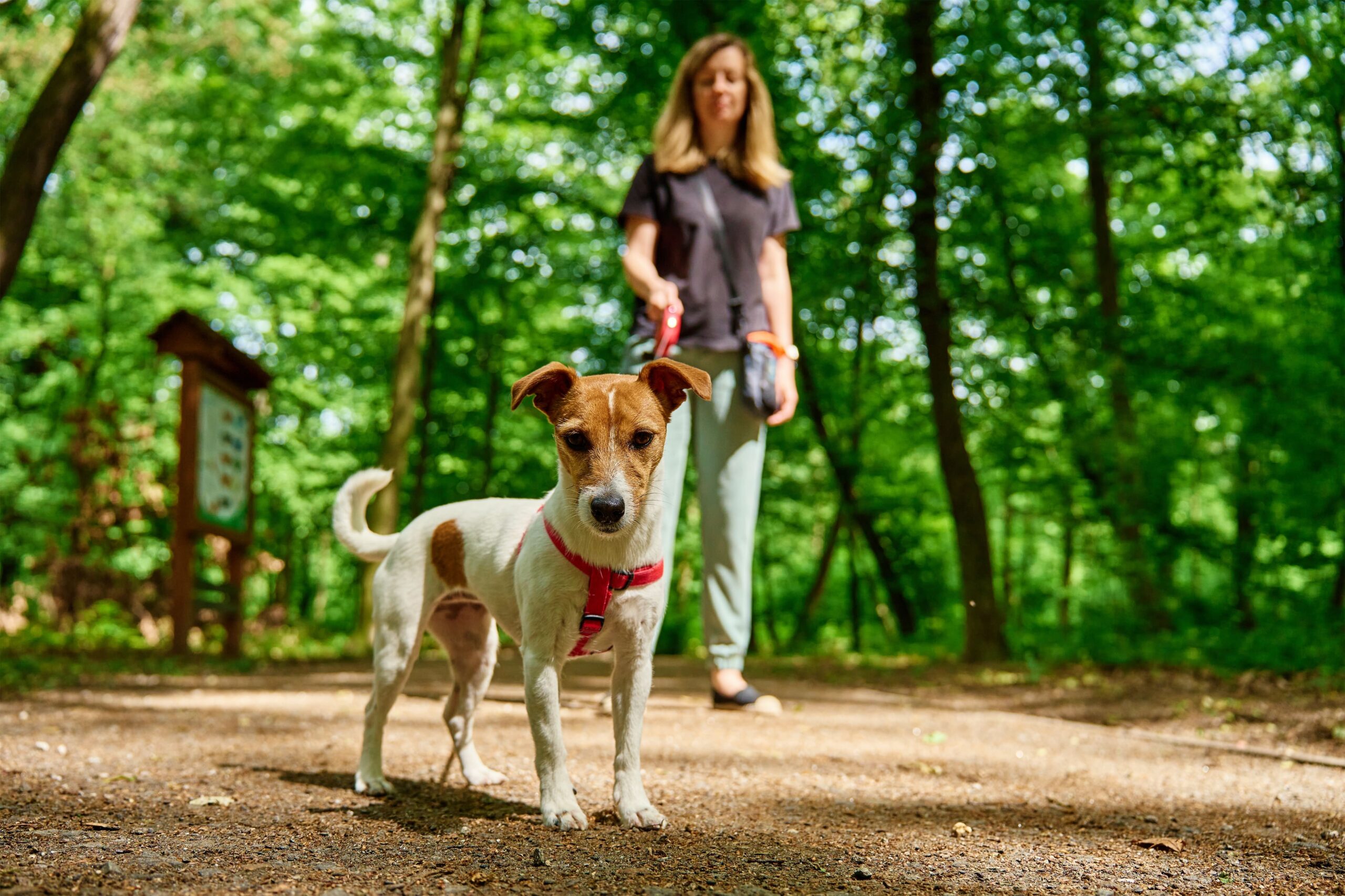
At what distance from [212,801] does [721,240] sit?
3.36 metres

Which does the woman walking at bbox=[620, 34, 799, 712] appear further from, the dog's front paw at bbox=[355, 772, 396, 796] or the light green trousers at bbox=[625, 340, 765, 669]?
the dog's front paw at bbox=[355, 772, 396, 796]

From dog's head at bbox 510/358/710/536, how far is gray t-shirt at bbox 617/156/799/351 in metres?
2.06

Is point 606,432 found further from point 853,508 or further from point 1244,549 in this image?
point 853,508

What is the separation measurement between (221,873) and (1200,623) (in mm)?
10592

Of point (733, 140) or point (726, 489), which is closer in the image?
point (726, 489)

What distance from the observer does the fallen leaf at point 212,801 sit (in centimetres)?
335

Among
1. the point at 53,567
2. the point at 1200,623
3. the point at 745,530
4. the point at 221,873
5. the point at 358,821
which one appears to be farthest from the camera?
the point at 53,567

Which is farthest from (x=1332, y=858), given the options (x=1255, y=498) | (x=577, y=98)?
(x=577, y=98)

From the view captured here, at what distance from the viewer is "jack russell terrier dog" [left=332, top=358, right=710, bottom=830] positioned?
292 centimetres

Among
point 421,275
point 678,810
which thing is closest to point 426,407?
point 421,275

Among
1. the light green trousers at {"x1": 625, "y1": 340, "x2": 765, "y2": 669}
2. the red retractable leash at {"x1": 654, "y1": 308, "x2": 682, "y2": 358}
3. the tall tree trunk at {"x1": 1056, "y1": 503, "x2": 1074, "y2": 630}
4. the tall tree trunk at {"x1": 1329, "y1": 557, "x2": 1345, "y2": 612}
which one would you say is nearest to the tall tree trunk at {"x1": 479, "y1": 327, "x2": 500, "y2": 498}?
the tall tree trunk at {"x1": 1056, "y1": 503, "x2": 1074, "y2": 630}

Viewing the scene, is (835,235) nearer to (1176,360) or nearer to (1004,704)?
(1176,360)

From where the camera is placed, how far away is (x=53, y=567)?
550 inches

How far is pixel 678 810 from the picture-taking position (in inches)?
131
